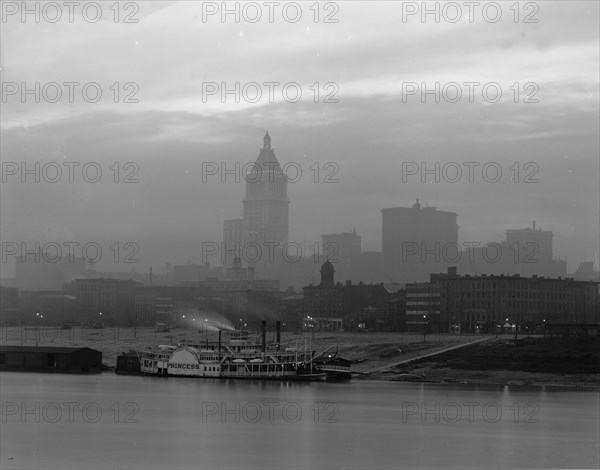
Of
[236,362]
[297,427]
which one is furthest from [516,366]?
[297,427]

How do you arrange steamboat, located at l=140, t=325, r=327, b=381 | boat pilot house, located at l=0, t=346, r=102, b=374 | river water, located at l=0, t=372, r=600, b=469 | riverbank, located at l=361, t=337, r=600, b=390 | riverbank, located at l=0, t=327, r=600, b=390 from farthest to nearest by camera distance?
boat pilot house, located at l=0, t=346, r=102, b=374
steamboat, located at l=140, t=325, r=327, b=381
riverbank, located at l=0, t=327, r=600, b=390
riverbank, located at l=361, t=337, r=600, b=390
river water, located at l=0, t=372, r=600, b=469

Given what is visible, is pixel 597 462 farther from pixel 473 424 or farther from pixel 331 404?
pixel 331 404

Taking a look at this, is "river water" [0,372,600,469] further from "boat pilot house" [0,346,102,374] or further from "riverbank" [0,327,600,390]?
"boat pilot house" [0,346,102,374]

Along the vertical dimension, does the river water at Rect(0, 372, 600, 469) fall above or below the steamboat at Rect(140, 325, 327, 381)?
below

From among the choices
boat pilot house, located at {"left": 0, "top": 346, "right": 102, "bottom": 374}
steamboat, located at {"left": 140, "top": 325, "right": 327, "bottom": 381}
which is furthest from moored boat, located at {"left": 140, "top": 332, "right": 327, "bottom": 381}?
boat pilot house, located at {"left": 0, "top": 346, "right": 102, "bottom": 374}

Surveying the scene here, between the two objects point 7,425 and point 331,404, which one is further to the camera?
point 331,404

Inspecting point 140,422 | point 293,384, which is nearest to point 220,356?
point 293,384
